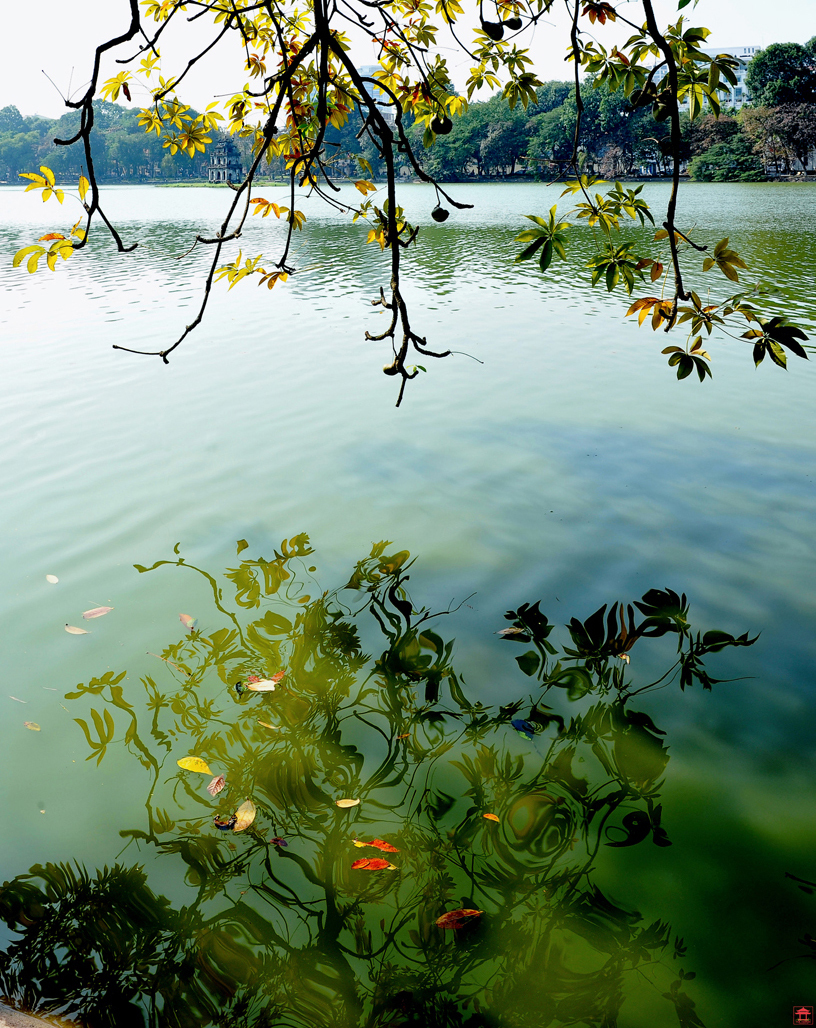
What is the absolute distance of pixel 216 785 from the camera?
3037mm

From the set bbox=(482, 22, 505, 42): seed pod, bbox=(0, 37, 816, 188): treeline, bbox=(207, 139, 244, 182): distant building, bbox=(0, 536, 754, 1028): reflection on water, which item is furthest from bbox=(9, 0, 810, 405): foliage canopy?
bbox=(207, 139, 244, 182): distant building

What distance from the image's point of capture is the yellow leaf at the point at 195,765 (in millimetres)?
3115

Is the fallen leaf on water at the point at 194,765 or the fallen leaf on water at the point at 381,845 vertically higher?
the fallen leaf on water at the point at 194,765

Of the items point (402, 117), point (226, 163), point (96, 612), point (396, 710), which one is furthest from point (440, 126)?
point (226, 163)

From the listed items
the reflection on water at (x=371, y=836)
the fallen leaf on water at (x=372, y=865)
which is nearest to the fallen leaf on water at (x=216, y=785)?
the reflection on water at (x=371, y=836)

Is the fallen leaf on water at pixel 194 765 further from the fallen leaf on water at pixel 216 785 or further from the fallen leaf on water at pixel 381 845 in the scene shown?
the fallen leaf on water at pixel 381 845

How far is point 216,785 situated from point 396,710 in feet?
3.00

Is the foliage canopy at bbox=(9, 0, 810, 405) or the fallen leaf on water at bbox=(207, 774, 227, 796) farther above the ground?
the foliage canopy at bbox=(9, 0, 810, 405)

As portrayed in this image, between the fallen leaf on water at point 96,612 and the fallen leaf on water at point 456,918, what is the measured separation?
9.27 ft

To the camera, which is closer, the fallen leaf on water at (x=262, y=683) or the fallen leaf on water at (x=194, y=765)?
the fallen leaf on water at (x=194, y=765)

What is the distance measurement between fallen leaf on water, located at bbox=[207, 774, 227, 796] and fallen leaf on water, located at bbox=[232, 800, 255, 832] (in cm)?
16

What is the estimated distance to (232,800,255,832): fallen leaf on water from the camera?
281cm

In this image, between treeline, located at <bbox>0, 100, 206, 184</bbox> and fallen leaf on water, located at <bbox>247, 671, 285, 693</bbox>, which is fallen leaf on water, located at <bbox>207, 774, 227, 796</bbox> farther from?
treeline, located at <bbox>0, 100, 206, 184</bbox>

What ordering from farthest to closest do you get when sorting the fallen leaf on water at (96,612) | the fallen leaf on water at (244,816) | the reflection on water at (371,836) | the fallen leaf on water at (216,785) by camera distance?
the fallen leaf on water at (96,612) → the fallen leaf on water at (216,785) → the fallen leaf on water at (244,816) → the reflection on water at (371,836)
